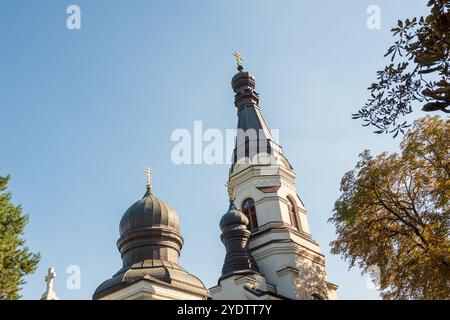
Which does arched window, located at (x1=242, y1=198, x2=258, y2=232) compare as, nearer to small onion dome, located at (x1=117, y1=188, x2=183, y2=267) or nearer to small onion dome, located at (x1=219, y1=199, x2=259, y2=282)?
small onion dome, located at (x1=219, y1=199, x2=259, y2=282)

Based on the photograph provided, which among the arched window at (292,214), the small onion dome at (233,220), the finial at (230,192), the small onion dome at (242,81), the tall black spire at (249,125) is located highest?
the small onion dome at (242,81)

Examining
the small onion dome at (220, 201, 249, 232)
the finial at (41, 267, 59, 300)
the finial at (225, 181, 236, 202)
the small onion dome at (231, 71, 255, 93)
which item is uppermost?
the small onion dome at (231, 71, 255, 93)

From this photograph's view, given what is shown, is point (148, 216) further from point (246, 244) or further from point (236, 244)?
point (246, 244)

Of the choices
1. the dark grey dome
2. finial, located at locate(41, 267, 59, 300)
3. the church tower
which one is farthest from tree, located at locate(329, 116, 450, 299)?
finial, located at locate(41, 267, 59, 300)

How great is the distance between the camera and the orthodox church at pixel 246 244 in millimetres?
20812

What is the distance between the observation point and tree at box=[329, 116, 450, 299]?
15883 millimetres

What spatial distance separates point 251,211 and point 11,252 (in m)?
15.9

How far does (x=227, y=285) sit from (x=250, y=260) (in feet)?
7.25

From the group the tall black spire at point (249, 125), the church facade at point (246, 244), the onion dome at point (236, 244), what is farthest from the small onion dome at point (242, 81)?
the onion dome at point (236, 244)

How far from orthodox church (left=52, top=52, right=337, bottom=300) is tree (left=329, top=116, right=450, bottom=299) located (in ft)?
16.5

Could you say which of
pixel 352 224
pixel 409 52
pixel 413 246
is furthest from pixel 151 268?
A: pixel 409 52

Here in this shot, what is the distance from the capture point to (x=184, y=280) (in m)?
20.8

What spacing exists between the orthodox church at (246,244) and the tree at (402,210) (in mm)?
5036

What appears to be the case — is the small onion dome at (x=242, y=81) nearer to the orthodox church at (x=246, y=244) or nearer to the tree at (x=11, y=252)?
the orthodox church at (x=246, y=244)
